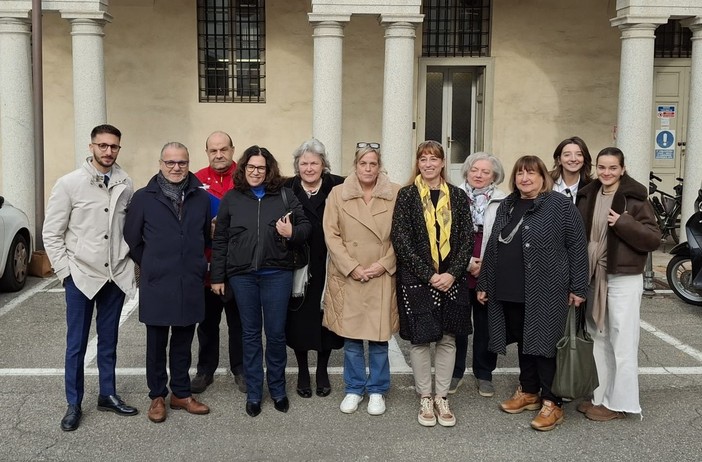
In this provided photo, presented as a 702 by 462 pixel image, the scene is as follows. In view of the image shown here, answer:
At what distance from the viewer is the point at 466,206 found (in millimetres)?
4715

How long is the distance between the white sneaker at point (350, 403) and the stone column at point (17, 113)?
655cm

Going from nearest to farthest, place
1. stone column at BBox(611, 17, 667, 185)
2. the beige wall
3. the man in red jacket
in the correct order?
the man in red jacket → stone column at BBox(611, 17, 667, 185) → the beige wall

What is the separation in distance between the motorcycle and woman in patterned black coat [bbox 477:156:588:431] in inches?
140

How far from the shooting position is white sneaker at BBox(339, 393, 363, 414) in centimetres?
488

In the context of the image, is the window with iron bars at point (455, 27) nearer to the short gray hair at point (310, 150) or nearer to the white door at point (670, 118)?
the white door at point (670, 118)

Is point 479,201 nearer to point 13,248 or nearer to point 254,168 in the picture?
point 254,168

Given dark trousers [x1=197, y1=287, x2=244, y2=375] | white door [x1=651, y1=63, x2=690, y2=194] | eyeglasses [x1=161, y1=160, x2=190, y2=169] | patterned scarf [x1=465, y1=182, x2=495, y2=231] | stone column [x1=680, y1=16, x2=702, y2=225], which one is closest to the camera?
eyeglasses [x1=161, y1=160, x2=190, y2=169]

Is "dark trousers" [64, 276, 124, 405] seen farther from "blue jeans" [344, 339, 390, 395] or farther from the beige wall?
the beige wall

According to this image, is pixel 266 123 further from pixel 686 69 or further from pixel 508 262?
pixel 508 262

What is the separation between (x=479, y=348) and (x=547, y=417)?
77 centimetres

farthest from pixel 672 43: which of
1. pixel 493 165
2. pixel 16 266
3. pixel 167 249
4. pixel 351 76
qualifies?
pixel 167 249

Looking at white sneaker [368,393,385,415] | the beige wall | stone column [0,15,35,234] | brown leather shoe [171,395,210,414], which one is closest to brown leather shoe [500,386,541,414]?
white sneaker [368,393,385,415]

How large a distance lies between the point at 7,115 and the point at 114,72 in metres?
3.22

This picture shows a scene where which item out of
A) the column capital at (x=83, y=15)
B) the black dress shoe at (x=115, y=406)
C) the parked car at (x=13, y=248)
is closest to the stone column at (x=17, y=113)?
the column capital at (x=83, y=15)
